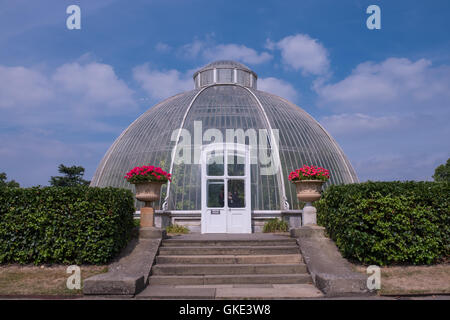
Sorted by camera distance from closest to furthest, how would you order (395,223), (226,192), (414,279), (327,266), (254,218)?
(414,279) < (327,266) < (395,223) < (226,192) < (254,218)

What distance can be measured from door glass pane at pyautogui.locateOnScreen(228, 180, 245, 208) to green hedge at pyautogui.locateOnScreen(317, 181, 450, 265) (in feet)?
21.0

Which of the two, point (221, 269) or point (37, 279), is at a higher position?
point (221, 269)

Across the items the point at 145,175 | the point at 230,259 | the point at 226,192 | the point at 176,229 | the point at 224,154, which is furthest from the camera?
the point at 224,154

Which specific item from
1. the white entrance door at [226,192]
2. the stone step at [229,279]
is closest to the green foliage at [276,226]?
the white entrance door at [226,192]

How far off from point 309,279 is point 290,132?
11.2 m

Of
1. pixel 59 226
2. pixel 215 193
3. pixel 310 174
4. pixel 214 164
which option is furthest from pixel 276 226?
pixel 59 226

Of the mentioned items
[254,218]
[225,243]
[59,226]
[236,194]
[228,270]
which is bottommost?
[228,270]

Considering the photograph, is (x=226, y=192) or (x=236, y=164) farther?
(x=236, y=164)

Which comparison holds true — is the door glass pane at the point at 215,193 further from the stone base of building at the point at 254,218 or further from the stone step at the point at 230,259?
the stone step at the point at 230,259

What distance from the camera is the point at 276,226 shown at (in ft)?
47.3

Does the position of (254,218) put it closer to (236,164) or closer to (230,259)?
(236,164)

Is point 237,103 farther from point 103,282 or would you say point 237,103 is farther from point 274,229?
point 103,282

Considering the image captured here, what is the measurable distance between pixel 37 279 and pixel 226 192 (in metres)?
8.41

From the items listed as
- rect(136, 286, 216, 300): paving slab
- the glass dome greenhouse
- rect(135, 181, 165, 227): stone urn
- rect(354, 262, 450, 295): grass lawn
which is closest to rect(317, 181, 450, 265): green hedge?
rect(354, 262, 450, 295): grass lawn
